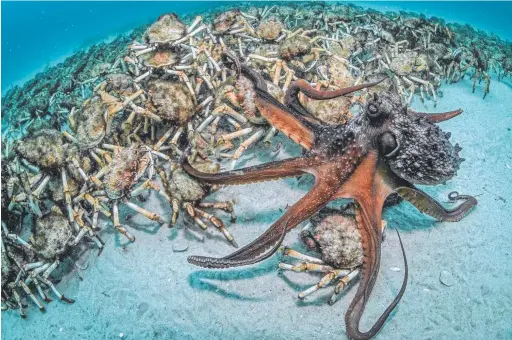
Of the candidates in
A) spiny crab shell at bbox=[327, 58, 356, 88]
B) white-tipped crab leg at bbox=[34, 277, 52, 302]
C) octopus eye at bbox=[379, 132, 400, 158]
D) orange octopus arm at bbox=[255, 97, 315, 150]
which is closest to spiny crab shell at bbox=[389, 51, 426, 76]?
spiny crab shell at bbox=[327, 58, 356, 88]

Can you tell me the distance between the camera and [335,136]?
3016mm

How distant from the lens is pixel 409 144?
2793 mm

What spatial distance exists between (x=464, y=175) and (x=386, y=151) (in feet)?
7.84

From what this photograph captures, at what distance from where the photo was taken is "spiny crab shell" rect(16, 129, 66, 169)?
4051 mm

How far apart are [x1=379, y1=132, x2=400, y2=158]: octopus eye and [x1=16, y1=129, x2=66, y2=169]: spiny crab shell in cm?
392

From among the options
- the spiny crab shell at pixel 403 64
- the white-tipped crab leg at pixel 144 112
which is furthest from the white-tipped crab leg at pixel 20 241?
the spiny crab shell at pixel 403 64

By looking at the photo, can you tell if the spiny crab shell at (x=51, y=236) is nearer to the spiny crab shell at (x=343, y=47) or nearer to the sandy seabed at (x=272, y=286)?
the sandy seabed at (x=272, y=286)

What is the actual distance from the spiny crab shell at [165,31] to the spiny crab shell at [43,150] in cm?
210

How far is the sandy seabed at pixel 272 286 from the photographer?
3.11 meters

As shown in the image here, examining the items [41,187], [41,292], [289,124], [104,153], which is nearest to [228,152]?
[289,124]

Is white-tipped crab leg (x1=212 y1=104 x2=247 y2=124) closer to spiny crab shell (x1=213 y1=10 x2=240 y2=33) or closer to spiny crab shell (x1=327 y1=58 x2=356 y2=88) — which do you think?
spiny crab shell (x1=327 y1=58 x2=356 y2=88)

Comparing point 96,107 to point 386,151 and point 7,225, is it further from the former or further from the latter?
point 386,151

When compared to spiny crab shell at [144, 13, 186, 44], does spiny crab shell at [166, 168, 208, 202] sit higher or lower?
lower

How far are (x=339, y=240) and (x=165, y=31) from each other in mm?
→ 4211
